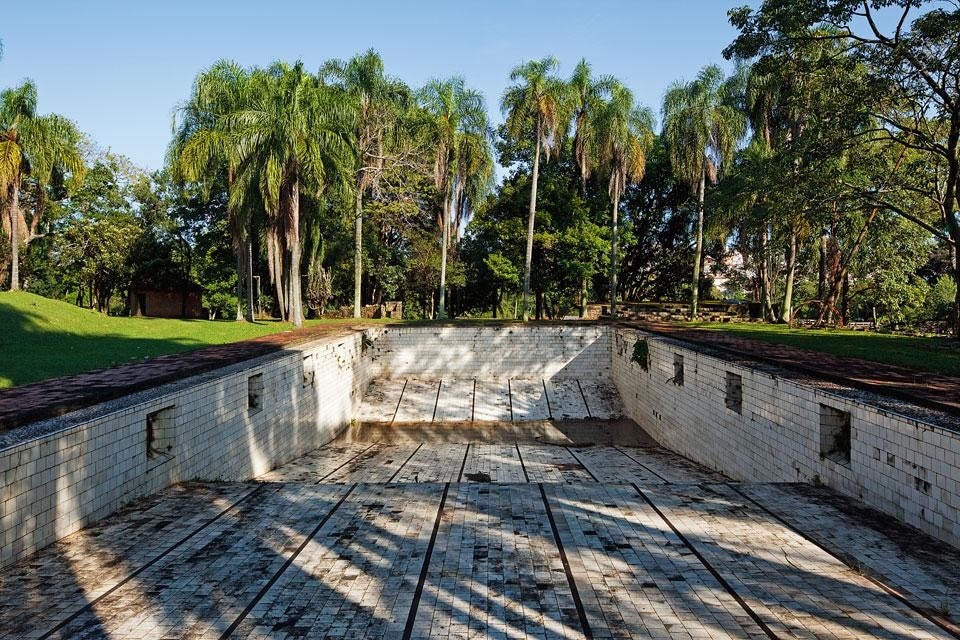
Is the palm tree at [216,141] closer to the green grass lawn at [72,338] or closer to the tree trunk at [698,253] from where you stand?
the green grass lawn at [72,338]

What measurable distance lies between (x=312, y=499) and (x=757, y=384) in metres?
6.09

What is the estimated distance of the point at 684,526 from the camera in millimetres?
4785

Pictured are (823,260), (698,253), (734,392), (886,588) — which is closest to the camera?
(886,588)

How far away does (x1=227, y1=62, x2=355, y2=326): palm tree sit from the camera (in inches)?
711

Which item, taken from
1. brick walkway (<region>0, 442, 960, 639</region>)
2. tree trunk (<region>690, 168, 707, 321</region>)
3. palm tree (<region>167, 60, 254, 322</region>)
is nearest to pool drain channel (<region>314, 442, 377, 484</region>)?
brick walkway (<region>0, 442, 960, 639</region>)

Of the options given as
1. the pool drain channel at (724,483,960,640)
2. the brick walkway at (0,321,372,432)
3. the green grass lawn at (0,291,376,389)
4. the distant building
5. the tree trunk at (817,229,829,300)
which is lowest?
the pool drain channel at (724,483,960,640)

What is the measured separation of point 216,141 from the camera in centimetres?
1969

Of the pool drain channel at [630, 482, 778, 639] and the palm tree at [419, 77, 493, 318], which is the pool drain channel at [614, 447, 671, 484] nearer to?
the pool drain channel at [630, 482, 778, 639]

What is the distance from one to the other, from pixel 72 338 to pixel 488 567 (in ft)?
42.0

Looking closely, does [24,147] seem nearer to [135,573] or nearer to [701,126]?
[135,573]

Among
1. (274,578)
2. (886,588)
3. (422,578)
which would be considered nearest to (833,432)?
(886,588)

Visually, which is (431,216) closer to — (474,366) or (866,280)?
(474,366)

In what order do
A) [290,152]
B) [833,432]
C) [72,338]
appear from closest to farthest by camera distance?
[833,432] < [72,338] < [290,152]

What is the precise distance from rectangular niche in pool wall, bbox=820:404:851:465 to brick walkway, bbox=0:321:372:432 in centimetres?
763
